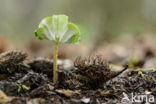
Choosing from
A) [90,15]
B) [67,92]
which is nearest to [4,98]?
[67,92]

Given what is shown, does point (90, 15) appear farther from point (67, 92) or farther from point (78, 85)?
point (67, 92)

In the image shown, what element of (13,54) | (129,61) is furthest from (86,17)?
(13,54)

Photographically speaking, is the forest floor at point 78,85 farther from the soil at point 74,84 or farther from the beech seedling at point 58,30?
the beech seedling at point 58,30

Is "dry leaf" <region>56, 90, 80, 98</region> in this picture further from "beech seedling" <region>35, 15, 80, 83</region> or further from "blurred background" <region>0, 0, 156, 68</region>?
"blurred background" <region>0, 0, 156, 68</region>

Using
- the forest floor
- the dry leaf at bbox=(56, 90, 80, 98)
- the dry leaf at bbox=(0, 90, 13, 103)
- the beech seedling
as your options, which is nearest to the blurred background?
the forest floor

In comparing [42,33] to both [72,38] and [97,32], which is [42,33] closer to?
[72,38]

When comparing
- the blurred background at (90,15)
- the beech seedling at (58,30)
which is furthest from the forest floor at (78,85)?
the blurred background at (90,15)
